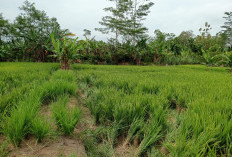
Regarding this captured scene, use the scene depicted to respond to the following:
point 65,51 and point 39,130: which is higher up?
point 65,51

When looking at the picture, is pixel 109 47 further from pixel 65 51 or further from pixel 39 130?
pixel 39 130

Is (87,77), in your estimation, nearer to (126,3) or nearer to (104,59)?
(104,59)

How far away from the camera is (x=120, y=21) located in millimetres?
11297

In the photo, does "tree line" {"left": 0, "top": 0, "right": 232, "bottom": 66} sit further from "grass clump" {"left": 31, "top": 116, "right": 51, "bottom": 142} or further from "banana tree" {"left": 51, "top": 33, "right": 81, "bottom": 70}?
"grass clump" {"left": 31, "top": 116, "right": 51, "bottom": 142}

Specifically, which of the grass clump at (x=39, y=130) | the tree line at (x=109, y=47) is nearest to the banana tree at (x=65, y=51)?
the tree line at (x=109, y=47)

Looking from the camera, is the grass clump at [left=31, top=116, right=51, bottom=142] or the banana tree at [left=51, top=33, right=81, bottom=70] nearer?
the grass clump at [left=31, top=116, right=51, bottom=142]

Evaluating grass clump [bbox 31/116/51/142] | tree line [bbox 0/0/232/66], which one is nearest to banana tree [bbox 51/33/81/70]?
tree line [bbox 0/0/232/66]

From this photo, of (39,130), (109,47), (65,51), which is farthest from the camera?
(109,47)

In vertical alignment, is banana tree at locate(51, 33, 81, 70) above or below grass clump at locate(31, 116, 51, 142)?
above

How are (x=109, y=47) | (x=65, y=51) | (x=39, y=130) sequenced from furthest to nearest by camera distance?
(x=109, y=47) < (x=65, y=51) < (x=39, y=130)

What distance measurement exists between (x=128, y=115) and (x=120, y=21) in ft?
37.6

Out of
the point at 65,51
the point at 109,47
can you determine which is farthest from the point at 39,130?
the point at 109,47

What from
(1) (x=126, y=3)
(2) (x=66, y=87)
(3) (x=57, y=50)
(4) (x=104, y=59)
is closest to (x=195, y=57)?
(1) (x=126, y=3)

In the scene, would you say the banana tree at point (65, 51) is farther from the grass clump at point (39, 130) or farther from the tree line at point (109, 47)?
the grass clump at point (39, 130)
